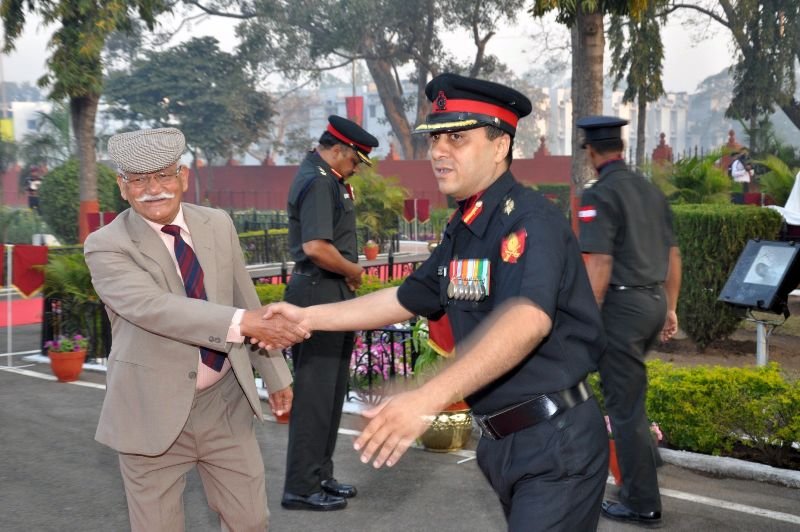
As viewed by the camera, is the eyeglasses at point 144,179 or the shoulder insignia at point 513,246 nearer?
the shoulder insignia at point 513,246

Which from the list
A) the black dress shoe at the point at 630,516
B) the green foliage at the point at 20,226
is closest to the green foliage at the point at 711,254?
the black dress shoe at the point at 630,516

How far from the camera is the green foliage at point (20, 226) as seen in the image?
75.9 feet

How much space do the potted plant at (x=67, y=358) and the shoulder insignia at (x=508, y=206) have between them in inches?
300

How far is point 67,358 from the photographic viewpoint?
9.75 meters

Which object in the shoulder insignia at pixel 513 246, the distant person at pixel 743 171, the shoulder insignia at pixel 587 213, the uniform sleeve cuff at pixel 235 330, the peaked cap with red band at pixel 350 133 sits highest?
the distant person at pixel 743 171

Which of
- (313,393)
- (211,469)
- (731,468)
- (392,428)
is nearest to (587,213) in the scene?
(313,393)

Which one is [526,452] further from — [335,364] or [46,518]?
[46,518]

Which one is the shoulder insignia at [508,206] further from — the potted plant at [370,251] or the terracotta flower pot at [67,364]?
the potted plant at [370,251]

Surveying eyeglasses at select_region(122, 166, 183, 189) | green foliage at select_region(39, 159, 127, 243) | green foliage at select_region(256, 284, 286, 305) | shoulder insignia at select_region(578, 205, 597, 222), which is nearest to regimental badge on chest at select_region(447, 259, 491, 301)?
eyeglasses at select_region(122, 166, 183, 189)

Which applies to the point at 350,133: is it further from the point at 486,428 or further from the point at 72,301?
the point at 72,301

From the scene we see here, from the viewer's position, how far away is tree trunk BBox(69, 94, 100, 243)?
68.1 feet

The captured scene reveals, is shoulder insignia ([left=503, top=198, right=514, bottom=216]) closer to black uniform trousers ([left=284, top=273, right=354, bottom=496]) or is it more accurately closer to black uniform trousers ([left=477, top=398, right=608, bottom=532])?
black uniform trousers ([left=477, top=398, right=608, bottom=532])

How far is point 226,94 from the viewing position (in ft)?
150

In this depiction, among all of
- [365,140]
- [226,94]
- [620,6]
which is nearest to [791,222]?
[620,6]
